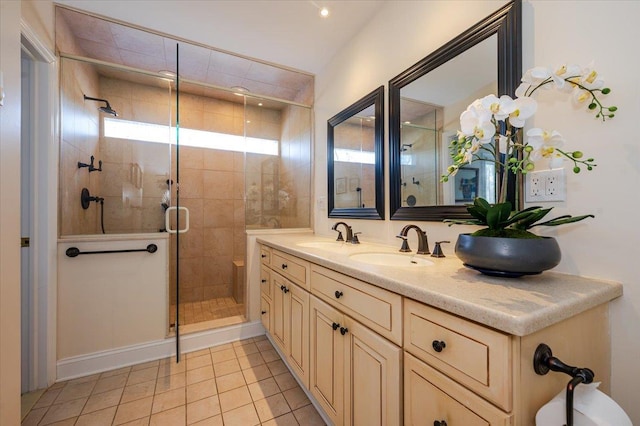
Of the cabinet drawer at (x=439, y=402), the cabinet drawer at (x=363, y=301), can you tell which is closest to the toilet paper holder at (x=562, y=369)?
the cabinet drawer at (x=439, y=402)

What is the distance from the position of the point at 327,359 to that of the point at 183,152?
2850 mm

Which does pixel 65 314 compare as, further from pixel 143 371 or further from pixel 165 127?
pixel 165 127

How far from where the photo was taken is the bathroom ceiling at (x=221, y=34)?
175 cm

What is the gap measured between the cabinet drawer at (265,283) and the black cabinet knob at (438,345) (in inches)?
57.5

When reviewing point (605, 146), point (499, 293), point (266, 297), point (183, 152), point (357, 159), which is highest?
point (183, 152)

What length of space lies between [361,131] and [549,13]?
114 cm

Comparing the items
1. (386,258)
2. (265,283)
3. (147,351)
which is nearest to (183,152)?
(265,283)

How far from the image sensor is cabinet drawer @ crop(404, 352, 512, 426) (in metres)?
0.59

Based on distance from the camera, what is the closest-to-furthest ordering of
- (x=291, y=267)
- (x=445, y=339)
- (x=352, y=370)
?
(x=445, y=339) < (x=352, y=370) < (x=291, y=267)

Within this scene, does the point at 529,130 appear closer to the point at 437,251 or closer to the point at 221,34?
the point at 437,251

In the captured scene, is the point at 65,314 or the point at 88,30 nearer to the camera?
the point at 65,314

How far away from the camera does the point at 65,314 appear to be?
1761 mm

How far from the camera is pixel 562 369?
56 cm

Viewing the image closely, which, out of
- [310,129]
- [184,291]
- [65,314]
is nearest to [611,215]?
[310,129]
